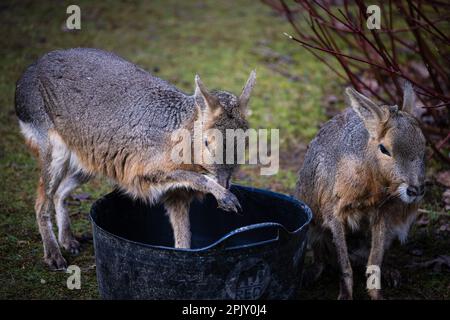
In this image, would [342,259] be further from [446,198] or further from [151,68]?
[151,68]

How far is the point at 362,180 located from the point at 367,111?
403mm

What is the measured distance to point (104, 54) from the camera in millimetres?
4379

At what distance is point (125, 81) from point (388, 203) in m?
1.83

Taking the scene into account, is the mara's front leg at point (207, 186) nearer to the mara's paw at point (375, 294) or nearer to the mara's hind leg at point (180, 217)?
the mara's hind leg at point (180, 217)

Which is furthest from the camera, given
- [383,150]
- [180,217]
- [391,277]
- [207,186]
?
[391,277]

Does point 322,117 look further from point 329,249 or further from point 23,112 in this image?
point 23,112

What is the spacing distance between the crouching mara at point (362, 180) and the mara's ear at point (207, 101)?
792 mm

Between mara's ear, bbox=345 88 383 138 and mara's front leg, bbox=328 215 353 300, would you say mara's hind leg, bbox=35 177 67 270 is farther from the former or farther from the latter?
mara's ear, bbox=345 88 383 138

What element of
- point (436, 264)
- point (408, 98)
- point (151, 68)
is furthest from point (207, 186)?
point (151, 68)

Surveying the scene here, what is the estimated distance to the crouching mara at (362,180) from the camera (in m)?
3.55

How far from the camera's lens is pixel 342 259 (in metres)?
3.80

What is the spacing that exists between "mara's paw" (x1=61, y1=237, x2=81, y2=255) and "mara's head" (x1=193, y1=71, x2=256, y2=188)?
4.49 feet
